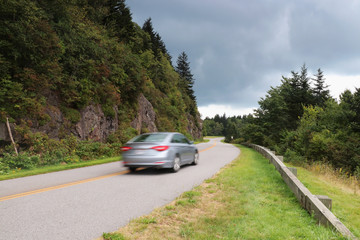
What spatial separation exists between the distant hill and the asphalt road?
20.3 feet

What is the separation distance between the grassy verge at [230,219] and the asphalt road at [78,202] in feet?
1.56

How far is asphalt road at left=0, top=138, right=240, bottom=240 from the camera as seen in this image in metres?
3.78

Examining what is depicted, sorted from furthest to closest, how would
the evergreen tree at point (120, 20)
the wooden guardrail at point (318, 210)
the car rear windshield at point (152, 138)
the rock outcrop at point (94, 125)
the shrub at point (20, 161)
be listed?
1. the evergreen tree at point (120, 20)
2. the rock outcrop at point (94, 125)
3. the shrub at point (20, 161)
4. the car rear windshield at point (152, 138)
5. the wooden guardrail at point (318, 210)

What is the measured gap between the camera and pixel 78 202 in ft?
17.2

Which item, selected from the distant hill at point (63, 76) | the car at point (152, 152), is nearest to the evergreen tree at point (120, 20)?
the distant hill at point (63, 76)

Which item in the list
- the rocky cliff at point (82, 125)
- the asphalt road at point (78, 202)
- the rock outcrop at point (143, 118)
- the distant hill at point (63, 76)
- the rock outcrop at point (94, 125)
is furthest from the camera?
the rock outcrop at point (143, 118)

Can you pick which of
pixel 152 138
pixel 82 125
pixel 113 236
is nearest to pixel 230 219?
pixel 113 236

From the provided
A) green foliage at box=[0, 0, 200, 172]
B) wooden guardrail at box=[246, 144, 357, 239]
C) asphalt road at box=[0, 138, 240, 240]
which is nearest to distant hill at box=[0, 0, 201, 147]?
green foliage at box=[0, 0, 200, 172]

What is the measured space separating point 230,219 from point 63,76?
1454 cm

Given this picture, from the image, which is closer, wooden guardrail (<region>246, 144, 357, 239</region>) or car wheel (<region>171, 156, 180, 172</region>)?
wooden guardrail (<region>246, 144, 357, 239</region>)

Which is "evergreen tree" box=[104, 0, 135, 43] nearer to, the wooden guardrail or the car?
the car

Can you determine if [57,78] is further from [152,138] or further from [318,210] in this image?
[318,210]

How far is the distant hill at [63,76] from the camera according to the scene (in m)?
11.8

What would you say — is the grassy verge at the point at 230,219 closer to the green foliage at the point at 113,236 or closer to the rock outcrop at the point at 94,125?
the green foliage at the point at 113,236
